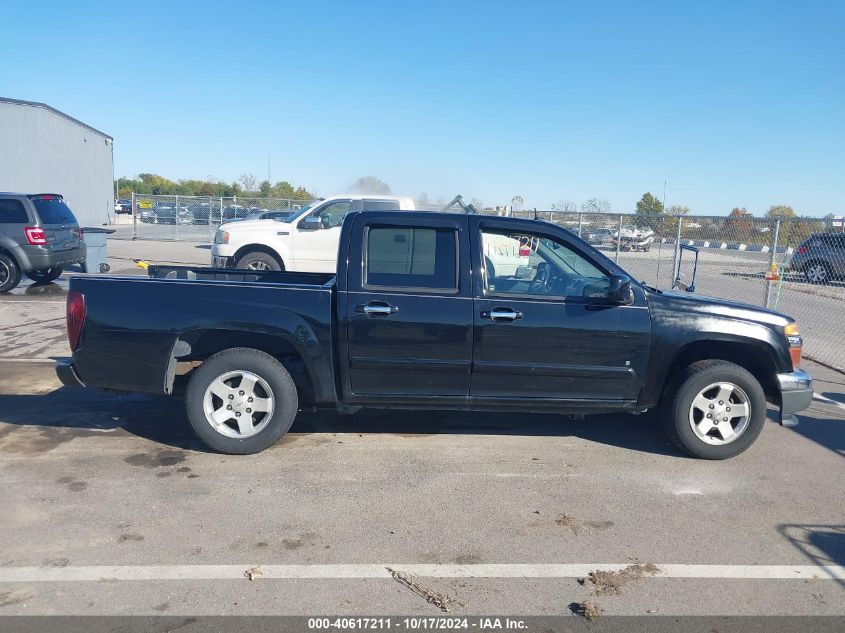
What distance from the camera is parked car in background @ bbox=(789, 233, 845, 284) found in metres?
16.7

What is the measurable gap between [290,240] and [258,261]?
0.69 metres

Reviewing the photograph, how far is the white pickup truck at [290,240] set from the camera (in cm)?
1260

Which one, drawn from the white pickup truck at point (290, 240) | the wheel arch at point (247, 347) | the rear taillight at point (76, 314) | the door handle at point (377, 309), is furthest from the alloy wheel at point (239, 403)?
the white pickup truck at point (290, 240)

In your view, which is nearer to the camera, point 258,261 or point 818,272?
point 258,261

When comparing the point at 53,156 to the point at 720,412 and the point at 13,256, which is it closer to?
the point at 13,256

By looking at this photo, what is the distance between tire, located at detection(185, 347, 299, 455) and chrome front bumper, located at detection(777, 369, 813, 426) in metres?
3.74

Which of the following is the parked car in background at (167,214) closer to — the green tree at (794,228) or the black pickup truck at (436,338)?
the green tree at (794,228)

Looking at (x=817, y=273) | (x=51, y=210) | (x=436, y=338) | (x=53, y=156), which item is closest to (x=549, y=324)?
(x=436, y=338)

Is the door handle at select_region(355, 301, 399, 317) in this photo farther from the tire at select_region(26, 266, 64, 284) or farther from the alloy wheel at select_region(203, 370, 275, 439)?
the tire at select_region(26, 266, 64, 284)

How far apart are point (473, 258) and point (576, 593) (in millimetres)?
2535

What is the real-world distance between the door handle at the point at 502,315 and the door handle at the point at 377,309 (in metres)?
0.67

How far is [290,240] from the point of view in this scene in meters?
12.7

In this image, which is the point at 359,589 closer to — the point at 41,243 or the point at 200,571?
the point at 200,571

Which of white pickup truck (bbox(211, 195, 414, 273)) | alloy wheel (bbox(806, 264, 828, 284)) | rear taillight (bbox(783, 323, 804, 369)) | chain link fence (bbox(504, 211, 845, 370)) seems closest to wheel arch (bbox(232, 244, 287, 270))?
white pickup truck (bbox(211, 195, 414, 273))
